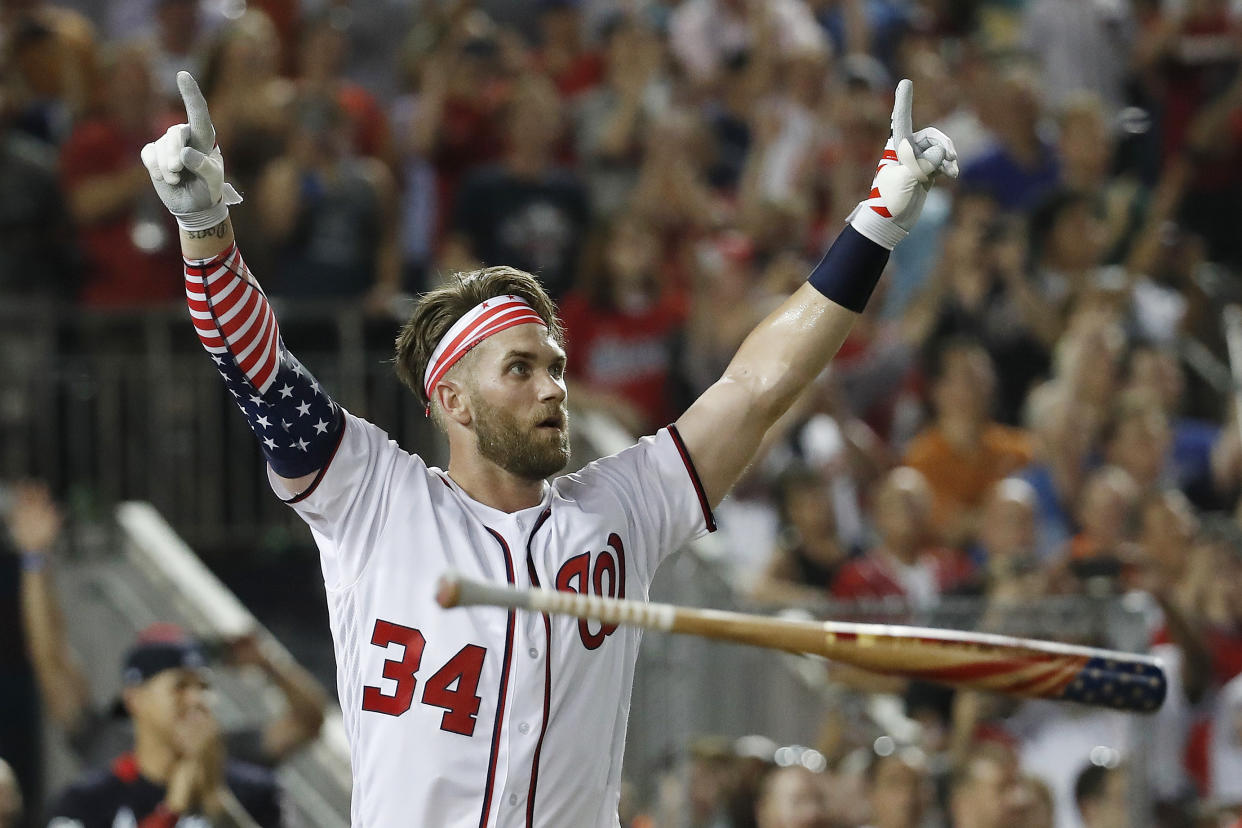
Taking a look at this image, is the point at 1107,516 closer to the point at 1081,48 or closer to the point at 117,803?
the point at 117,803

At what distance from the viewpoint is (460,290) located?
4152 millimetres

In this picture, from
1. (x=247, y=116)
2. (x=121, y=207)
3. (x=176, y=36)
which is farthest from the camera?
(x=176, y=36)

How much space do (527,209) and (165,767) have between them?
404 cm

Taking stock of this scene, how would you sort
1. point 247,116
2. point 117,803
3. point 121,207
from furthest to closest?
point 247,116, point 121,207, point 117,803

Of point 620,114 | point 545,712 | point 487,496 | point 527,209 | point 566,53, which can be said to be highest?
point 566,53

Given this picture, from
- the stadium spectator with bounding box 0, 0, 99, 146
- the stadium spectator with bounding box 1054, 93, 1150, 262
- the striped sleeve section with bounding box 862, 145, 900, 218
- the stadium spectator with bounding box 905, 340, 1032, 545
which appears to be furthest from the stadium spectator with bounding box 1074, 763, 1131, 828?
the stadium spectator with bounding box 0, 0, 99, 146

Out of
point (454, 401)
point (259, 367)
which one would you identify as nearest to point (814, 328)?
point (454, 401)

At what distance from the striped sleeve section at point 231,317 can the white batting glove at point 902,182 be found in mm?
1342

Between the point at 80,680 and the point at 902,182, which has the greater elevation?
the point at 902,182

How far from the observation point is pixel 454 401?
4070 millimetres

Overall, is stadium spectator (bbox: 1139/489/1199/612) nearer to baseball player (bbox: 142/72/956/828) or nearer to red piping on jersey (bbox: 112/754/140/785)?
baseball player (bbox: 142/72/956/828)

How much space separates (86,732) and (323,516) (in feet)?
12.7

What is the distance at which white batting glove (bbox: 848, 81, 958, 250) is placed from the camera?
4160mm

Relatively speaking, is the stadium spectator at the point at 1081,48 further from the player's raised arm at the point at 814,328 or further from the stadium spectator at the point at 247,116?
the player's raised arm at the point at 814,328
